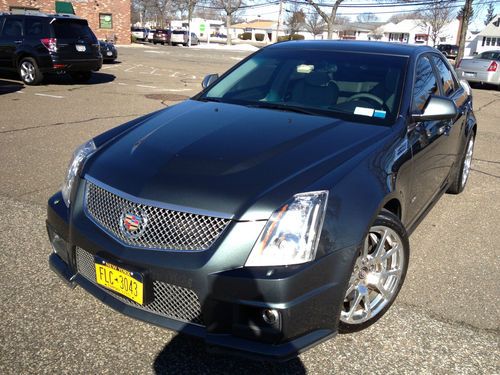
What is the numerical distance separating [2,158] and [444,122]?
200 inches

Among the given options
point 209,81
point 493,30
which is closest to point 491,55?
point 209,81

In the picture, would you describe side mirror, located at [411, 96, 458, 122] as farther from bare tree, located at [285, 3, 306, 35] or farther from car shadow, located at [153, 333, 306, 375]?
bare tree, located at [285, 3, 306, 35]

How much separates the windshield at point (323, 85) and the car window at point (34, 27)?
10221 millimetres

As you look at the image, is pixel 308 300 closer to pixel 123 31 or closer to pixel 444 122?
pixel 444 122

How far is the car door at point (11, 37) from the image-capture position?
1262 cm

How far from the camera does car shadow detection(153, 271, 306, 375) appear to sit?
2164 millimetres

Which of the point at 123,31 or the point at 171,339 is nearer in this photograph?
the point at 171,339

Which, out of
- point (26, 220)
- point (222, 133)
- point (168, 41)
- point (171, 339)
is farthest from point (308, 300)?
point (168, 41)

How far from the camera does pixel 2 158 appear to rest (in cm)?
604

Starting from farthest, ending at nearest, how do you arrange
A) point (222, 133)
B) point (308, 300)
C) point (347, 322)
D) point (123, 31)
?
point (123, 31) → point (222, 133) → point (347, 322) → point (308, 300)

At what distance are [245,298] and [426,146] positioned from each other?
2056mm

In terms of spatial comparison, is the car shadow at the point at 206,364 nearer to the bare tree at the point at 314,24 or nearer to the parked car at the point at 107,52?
the parked car at the point at 107,52

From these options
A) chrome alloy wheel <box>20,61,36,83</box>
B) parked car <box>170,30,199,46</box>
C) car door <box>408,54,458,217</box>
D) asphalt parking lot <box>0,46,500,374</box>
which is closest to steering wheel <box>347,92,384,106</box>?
car door <box>408,54,458,217</box>

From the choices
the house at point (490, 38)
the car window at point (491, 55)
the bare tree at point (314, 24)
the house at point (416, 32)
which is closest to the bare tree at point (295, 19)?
the bare tree at point (314, 24)
